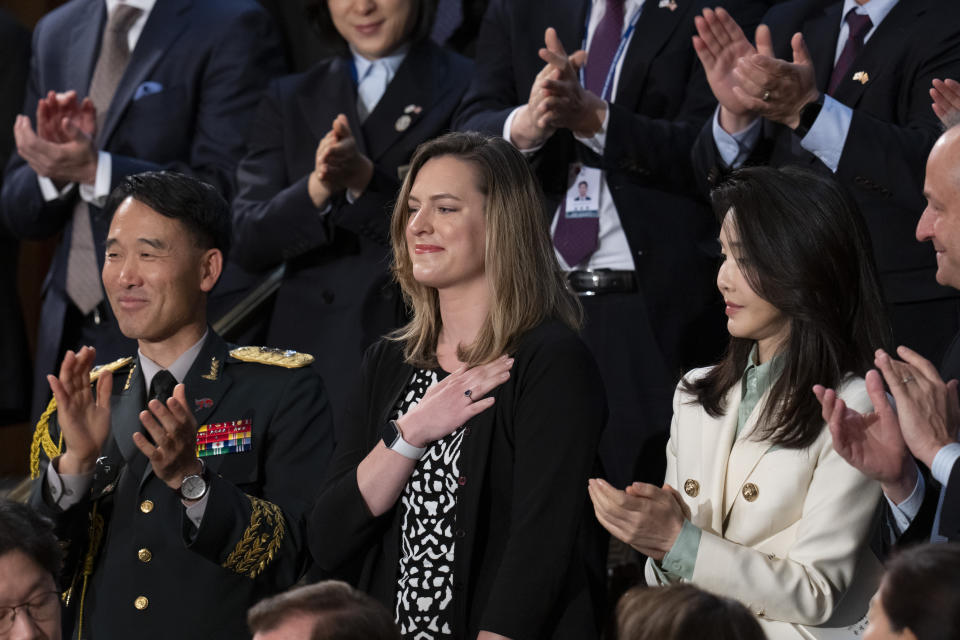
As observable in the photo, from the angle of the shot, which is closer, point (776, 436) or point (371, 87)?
point (776, 436)

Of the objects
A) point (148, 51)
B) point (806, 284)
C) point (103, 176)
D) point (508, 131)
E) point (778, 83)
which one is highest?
point (148, 51)

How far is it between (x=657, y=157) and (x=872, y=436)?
4.13 feet

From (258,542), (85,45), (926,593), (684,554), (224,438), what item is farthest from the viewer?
(85,45)

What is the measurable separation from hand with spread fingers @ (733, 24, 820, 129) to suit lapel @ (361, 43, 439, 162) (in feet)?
3.82

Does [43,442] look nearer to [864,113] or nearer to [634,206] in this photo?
[634,206]

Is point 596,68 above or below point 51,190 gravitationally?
above

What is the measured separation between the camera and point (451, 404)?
2.76 metres

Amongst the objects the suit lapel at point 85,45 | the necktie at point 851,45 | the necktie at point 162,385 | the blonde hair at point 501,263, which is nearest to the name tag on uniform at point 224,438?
the necktie at point 162,385

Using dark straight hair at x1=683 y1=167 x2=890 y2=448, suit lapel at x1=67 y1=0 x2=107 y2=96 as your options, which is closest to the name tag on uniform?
dark straight hair at x1=683 y1=167 x2=890 y2=448

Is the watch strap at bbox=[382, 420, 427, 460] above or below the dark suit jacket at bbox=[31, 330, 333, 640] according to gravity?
above

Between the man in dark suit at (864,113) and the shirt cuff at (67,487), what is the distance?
5.03 feet

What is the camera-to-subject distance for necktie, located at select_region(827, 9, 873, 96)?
11.4ft

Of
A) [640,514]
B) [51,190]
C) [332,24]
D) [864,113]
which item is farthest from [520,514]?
[51,190]

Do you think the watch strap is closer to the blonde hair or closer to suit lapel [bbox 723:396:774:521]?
the blonde hair
